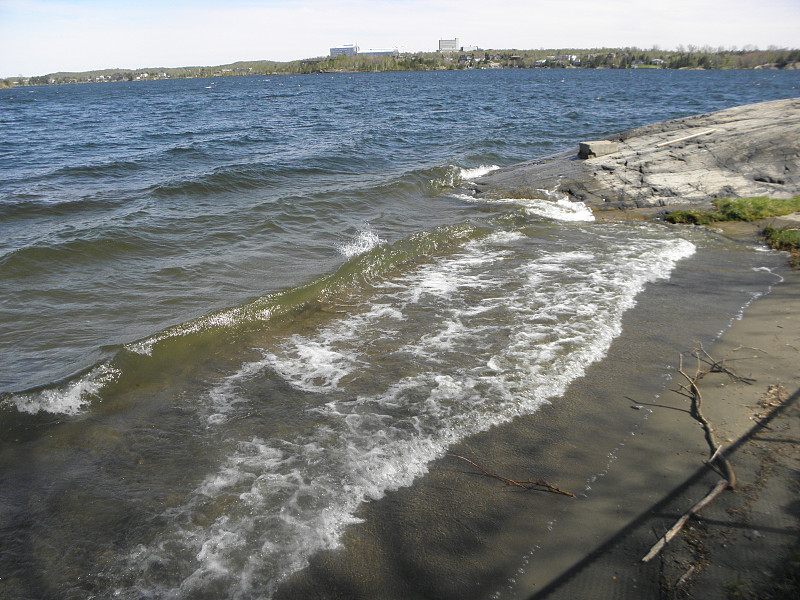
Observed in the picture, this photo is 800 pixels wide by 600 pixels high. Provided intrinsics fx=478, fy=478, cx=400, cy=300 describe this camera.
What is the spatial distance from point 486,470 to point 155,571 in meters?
2.65

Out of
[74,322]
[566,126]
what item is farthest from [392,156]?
[74,322]

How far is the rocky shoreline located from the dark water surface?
1366 millimetres

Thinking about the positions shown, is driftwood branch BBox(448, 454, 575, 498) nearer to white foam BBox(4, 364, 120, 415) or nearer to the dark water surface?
the dark water surface

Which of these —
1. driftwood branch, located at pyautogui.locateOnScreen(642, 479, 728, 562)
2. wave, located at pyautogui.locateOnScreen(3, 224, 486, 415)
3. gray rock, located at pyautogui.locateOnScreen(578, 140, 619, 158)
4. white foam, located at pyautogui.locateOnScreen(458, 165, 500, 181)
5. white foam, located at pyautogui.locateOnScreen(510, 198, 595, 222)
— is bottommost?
driftwood branch, located at pyautogui.locateOnScreen(642, 479, 728, 562)

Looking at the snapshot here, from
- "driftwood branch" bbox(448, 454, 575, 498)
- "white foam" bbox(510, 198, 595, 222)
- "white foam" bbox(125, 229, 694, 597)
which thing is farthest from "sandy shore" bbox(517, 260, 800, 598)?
"white foam" bbox(510, 198, 595, 222)

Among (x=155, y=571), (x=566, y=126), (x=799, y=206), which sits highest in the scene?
(x=566, y=126)

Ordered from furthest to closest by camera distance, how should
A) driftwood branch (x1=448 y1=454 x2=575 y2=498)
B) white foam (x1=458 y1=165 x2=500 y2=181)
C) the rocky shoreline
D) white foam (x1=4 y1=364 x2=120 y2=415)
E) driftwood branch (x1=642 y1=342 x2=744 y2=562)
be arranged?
white foam (x1=458 y1=165 x2=500 y2=181)
the rocky shoreline
white foam (x1=4 y1=364 x2=120 y2=415)
driftwood branch (x1=448 y1=454 x2=575 y2=498)
driftwood branch (x1=642 y1=342 x2=744 y2=562)

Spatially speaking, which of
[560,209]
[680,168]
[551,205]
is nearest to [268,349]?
[560,209]

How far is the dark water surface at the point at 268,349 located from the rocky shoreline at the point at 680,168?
53.8 inches

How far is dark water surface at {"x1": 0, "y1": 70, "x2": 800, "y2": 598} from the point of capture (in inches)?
146

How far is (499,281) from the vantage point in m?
8.38

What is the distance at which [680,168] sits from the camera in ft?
43.8

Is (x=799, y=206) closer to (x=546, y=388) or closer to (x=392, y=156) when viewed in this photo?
(x=546, y=388)

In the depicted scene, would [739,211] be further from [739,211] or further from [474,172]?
[474,172]
